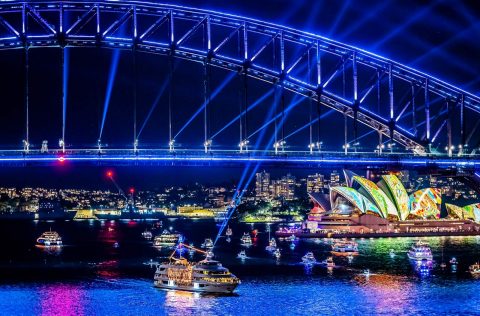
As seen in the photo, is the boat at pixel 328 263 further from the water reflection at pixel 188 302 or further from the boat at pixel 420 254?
the water reflection at pixel 188 302

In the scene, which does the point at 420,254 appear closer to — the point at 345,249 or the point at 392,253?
the point at 392,253

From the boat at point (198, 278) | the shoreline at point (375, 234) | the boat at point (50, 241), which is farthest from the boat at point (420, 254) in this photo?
the boat at point (50, 241)

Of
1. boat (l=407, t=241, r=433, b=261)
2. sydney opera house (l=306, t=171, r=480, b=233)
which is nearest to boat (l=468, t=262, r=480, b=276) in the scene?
boat (l=407, t=241, r=433, b=261)

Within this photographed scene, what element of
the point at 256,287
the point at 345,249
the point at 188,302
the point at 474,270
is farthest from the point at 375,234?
the point at 188,302

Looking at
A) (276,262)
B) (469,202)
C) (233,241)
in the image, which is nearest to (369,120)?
(276,262)

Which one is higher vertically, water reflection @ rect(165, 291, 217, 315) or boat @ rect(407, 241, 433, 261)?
boat @ rect(407, 241, 433, 261)

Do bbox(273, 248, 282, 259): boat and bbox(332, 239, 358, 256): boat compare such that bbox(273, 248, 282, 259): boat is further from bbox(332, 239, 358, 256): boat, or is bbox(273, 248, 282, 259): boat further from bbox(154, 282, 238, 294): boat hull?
bbox(154, 282, 238, 294): boat hull

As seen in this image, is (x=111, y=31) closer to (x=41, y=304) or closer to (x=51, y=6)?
(x=51, y=6)

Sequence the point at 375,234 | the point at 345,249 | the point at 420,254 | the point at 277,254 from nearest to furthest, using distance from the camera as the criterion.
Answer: the point at 420,254, the point at 277,254, the point at 345,249, the point at 375,234

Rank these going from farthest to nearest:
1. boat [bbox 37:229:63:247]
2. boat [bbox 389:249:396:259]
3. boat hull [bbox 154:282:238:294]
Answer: boat [bbox 37:229:63:247] → boat [bbox 389:249:396:259] → boat hull [bbox 154:282:238:294]
